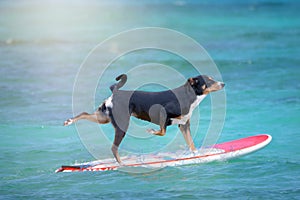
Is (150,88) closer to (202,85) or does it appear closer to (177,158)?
(177,158)

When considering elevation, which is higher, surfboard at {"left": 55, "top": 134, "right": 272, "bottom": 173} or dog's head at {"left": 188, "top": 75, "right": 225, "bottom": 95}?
dog's head at {"left": 188, "top": 75, "right": 225, "bottom": 95}

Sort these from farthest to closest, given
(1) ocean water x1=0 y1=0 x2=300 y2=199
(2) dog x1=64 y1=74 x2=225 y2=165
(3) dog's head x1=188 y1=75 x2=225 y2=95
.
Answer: (3) dog's head x1=188 y1=75 x2=225 y2=95 → (2) dog x1=64 y1=74 x2=225 y2=165 → (1) ocean water x1=0 y1=0 x2=300 y2=199

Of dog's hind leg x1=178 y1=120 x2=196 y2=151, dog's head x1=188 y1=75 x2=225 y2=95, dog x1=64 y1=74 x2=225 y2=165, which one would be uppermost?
dog's head x1=188 y1=75 x2=225 y2=95

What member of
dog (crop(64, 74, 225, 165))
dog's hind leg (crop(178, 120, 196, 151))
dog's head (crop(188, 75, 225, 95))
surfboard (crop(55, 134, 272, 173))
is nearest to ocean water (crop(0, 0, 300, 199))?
surfboard (crop(55, 134, 272, 173))

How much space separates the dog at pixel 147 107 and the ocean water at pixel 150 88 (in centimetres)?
94

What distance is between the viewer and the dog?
12719 mm

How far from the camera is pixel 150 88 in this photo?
69.1 feet

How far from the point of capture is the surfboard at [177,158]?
1309cm

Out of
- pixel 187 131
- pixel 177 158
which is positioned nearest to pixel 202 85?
pixel 187 131

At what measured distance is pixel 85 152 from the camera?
14.8 meters

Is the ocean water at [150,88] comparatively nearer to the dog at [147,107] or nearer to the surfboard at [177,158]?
the surfboard at [177,158]

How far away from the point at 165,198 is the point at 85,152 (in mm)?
3256

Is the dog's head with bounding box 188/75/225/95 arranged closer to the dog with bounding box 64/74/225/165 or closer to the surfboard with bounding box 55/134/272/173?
the dog with bounding box 64/74/225/165

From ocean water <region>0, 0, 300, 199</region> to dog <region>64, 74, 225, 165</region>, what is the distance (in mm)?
936
